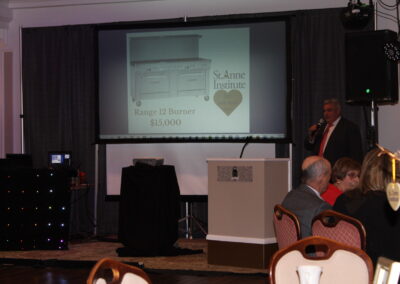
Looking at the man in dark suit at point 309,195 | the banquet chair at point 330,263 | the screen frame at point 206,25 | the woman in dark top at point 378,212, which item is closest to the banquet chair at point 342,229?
the woman in dark top at point 378,212

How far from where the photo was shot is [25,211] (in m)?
7.41

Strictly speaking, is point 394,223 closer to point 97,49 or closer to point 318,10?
point 318,10

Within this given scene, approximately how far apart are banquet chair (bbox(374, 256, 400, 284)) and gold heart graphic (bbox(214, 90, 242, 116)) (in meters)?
6.26

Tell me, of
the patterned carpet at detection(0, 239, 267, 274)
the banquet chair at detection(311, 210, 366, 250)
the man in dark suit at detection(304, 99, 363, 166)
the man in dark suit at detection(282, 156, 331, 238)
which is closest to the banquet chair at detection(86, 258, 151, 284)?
the banquet chair at detection(311, 210, 366, 250)

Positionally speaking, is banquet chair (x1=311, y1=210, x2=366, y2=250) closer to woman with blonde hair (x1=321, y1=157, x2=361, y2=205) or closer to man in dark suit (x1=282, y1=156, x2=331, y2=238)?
man in dark suit (x1=282, y1=156, x2=331, y2=238)

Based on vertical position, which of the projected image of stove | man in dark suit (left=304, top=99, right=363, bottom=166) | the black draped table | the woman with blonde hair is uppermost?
the projected image of stove

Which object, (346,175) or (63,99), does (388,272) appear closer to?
(346,175)

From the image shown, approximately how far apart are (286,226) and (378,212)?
79cm

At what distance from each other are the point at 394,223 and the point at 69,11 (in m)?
7.31

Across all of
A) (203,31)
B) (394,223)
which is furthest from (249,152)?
(394,223)

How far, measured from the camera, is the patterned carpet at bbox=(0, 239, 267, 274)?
21.1 ft

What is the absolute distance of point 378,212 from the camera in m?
3.02

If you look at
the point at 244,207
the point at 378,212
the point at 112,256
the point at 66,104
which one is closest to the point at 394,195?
the point at 378,212

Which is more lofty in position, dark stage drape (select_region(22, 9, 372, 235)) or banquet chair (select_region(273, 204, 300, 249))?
dark stage drape (select_region(22, 9, 372, 235))
